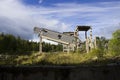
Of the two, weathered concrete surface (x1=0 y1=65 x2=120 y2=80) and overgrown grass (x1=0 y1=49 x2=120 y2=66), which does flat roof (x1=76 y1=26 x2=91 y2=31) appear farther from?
weathered concrete surface (x1=0 y1=65 x2=120 y2=80)

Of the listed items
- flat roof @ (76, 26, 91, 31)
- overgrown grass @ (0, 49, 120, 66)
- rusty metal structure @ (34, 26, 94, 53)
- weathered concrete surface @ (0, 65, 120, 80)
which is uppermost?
flat roof @ (76, 26, 91, 31)

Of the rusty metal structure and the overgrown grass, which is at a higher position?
the rusty metal structure

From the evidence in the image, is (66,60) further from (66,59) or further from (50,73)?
(50,73)

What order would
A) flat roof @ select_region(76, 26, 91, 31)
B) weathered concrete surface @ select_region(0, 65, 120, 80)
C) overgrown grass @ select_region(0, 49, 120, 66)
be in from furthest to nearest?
1. flat roof @ select_region(76, 26, 91, 31)
2. overgrown grass @ select_region(0, 49, 120, 66)
3. weathered concrete surface @ select_region(0, 65, 120, 80)

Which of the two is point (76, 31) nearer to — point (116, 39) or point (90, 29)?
→ point (90, 29)

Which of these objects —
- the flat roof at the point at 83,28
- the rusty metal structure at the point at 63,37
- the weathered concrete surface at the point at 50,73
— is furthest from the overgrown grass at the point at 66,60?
the rusty metal structure at the point at 63,37

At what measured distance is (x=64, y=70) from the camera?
20.0 ft

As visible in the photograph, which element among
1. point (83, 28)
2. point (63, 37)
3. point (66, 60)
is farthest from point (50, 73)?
point (63, 37)

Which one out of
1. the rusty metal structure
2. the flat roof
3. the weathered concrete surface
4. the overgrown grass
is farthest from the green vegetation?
the rusty metal structure

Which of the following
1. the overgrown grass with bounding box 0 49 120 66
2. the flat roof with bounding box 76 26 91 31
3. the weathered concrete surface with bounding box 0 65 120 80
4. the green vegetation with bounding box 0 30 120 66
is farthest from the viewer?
the flat roof with bounding box 76 26 91 31

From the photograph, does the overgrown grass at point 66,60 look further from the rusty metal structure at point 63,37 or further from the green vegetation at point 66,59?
the rusty metal structure at point 63,37

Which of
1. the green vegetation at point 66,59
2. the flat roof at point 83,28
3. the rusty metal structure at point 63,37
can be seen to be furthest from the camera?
the rusty metal structure at point 63,37

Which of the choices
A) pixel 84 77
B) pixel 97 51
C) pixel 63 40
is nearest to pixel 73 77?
pixel 84 77

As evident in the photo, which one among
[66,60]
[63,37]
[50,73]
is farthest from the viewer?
[63,37]
